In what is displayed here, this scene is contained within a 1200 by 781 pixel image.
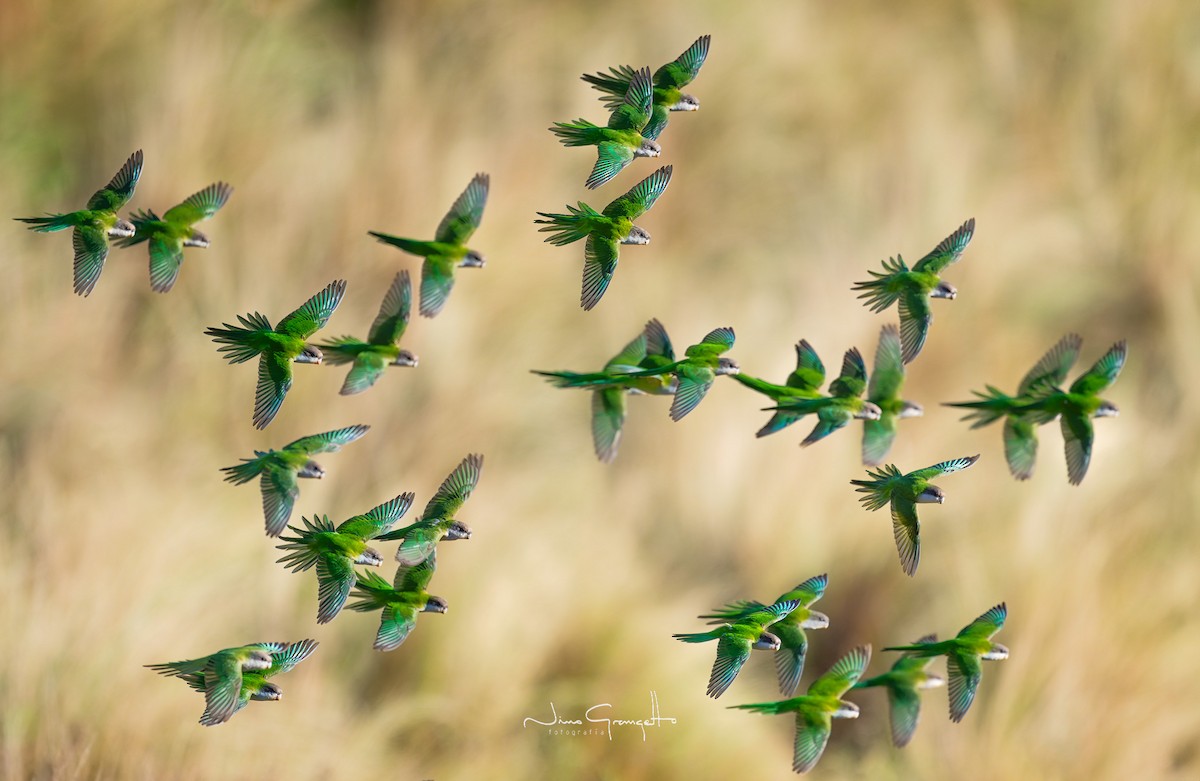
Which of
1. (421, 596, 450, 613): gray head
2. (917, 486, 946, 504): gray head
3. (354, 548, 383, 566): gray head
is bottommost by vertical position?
(421, 596, 450, 613): gray head

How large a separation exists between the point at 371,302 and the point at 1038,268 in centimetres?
357

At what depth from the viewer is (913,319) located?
121cm

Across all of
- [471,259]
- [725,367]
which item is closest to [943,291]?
[725,367]

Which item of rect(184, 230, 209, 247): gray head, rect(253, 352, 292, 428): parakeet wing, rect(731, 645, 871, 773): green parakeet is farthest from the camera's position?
rect(731, 645, 871, 773): green parakeet

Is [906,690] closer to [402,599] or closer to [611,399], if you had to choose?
[611,399]

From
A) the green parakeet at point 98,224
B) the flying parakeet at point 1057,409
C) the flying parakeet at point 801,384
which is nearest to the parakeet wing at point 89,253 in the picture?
the green parakeet at point 98,224

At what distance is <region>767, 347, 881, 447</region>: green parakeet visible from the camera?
47.7 inches

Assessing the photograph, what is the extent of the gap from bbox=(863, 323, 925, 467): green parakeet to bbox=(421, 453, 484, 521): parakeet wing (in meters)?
0.39

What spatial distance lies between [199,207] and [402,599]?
39 cm

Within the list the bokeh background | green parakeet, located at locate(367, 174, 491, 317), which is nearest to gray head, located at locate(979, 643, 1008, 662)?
green parakeet, located at locate(367, 174, 491, 317)

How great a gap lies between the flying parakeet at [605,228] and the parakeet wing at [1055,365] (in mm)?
476

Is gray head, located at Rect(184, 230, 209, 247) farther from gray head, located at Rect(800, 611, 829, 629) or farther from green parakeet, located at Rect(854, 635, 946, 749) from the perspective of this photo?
green parakeet, located at Rect(854, 635, 946, 749)

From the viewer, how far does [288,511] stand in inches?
42.5

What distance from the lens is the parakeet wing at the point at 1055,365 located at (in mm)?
1356
